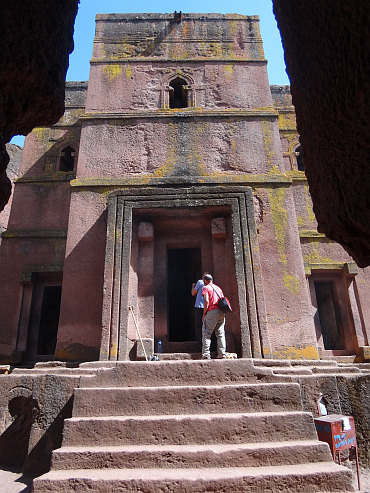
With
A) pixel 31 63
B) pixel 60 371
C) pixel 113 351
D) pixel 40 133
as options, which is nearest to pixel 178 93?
pixel 40 133

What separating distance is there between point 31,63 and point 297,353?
5.85m

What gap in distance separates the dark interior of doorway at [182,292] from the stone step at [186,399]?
7.24m

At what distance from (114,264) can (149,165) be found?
2454 mm

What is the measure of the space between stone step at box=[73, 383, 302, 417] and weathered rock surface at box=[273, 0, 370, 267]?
248cm

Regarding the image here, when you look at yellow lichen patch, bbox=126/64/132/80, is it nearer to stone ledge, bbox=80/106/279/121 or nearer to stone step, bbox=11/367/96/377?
stone ledge, bbox=80/106/279/121

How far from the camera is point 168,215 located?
730 cm

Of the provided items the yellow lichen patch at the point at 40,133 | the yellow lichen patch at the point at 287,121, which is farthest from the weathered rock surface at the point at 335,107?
the yellow lichen patch at the point at 40,133

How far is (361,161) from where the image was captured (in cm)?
191

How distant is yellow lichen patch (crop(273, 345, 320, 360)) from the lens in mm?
6398

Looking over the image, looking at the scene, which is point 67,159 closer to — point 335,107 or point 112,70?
point 112,70

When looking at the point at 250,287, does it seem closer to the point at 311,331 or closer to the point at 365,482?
the point at 311,331

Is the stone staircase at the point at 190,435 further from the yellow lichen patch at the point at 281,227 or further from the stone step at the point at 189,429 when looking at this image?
the yellow lichen patch at the point at 281,227

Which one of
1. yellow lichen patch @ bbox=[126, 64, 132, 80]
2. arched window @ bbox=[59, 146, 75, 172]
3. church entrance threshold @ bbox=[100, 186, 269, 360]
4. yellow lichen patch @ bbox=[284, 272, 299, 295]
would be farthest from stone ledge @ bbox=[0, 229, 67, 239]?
yellow lichen patch @ bbox=[284, 272, 299, 295]

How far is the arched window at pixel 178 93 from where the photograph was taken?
8.98 metres
